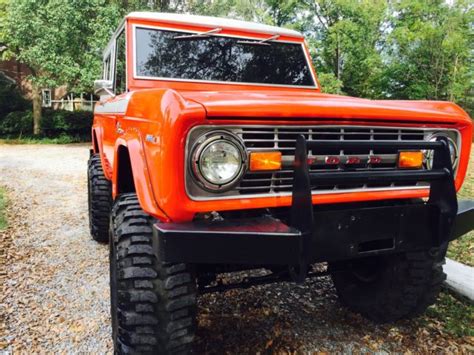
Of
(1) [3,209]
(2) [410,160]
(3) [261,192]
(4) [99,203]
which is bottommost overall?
(1) [3,209]

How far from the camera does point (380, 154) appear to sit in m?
2.18

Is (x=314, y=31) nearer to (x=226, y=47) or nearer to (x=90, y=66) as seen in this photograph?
(x=90, y=66)

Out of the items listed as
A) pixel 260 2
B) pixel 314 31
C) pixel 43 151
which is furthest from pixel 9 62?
pixel 314 31

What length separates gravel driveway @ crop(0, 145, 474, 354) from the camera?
270 cm

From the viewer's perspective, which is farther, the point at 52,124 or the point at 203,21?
the point at 52,124

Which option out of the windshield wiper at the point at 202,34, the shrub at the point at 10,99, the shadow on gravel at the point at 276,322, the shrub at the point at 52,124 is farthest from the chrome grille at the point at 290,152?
the shrub at the point at 10,99

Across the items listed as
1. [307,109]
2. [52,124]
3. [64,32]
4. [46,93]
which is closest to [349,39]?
[64,32]

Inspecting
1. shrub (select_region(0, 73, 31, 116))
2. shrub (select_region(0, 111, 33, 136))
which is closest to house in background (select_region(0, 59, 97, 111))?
shrub (select_region(0, 73, 31, 116))

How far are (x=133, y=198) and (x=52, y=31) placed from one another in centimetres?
1355

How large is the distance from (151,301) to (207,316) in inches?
44.5

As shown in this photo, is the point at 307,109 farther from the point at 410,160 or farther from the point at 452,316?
the point at 452,316

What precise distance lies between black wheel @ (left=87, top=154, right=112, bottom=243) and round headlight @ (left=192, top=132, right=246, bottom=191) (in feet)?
8.77

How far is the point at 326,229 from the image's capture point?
76.5 inches

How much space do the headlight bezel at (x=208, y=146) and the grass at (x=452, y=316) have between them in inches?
80.3
